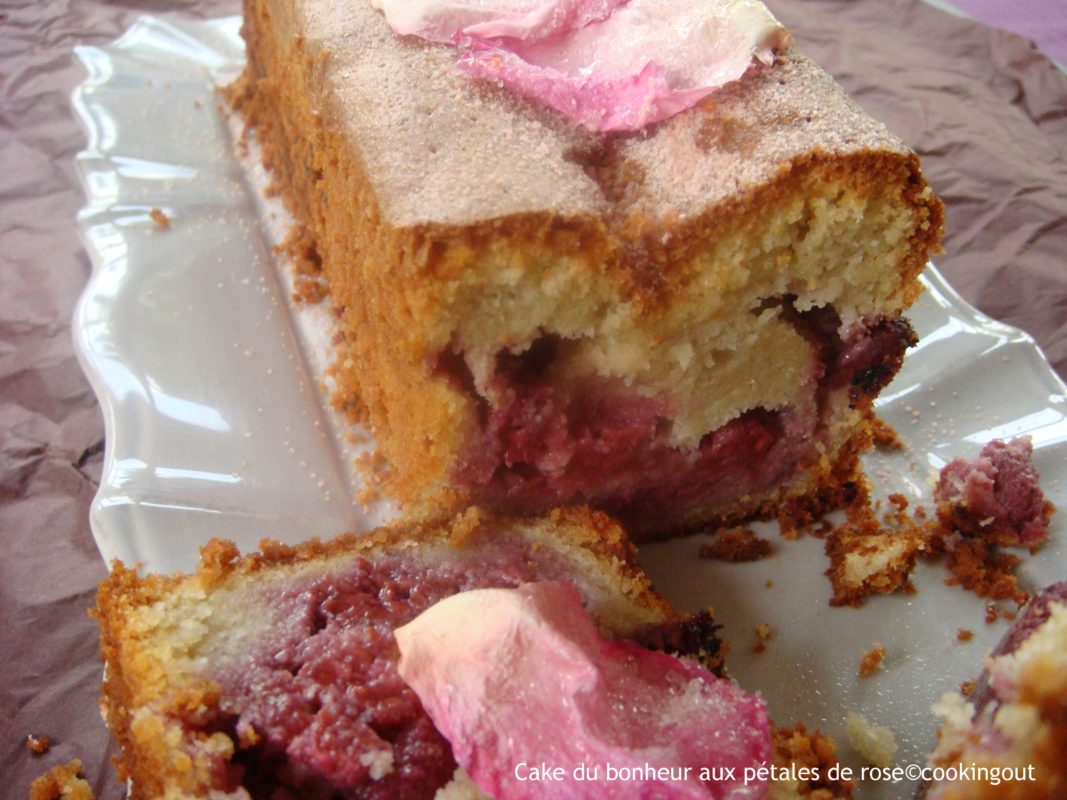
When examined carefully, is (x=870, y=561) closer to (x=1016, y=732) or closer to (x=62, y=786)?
(x=1016, y=732)

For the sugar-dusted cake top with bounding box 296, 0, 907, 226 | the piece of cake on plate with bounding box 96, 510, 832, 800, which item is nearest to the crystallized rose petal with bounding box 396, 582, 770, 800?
the piece of cake on plate with bounding box 96, 510, 832, 800

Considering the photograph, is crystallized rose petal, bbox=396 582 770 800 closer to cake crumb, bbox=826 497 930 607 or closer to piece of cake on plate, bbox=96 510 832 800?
piece of cake on plate, bbox=96 510 832 800

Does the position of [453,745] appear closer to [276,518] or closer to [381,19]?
[276,518]

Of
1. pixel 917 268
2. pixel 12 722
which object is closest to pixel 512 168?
pixel 917 268

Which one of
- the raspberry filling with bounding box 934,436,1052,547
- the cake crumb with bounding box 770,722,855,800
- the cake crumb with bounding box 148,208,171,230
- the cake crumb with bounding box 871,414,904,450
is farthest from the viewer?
the cake crumb with bounding box 148,208,171,230

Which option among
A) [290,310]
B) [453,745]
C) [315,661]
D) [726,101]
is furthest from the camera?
[290,310]

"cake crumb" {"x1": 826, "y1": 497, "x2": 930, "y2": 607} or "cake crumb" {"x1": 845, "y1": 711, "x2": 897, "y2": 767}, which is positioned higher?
"cake crumb" {"x1": 826, "y1": 497, "x2": 930, "y2": 607}

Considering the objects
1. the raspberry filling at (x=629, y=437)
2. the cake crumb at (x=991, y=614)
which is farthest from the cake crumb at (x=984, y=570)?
the raspberry filling at (x=629, y=437)
